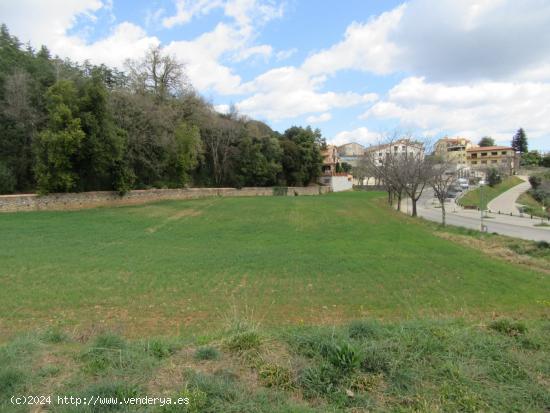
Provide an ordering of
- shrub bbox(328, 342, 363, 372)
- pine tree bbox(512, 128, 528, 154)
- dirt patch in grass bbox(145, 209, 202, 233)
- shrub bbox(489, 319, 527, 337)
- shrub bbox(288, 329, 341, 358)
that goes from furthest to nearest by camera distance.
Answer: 1. pine tree bbox(512, 128, 528, 154)
2. dirt patch in grass bbox(145, 209, 202, 233)
3. shrub bbox(489, 319, 527, 337)
4. shrub bbox(288, 329, 341, 358)
5. shrub bbox(328, 342, 363, 372)

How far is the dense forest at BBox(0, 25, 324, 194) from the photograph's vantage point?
28.0 m

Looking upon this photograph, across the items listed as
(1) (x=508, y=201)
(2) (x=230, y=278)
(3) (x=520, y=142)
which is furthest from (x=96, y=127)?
(3) (x=520, y=142)

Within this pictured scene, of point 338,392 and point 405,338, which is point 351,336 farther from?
point 338,392

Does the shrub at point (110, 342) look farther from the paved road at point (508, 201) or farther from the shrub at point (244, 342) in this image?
the paved road at point (508, 201)

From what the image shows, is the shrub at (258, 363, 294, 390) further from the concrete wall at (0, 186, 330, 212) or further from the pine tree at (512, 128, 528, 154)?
the pine tree at (512, 128, 528, 154)

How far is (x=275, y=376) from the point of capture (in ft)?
11.3

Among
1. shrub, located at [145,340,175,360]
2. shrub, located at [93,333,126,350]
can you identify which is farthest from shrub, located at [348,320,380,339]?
shrub, located at [93,333,126,350]

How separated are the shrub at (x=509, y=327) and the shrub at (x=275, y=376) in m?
3.17

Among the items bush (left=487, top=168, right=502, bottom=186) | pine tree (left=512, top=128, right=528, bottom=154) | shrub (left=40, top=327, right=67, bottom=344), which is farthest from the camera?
pine tree (left=512, top=128, right=528, bottom=154)

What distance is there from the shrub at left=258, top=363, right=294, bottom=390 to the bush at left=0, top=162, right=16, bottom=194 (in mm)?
32592

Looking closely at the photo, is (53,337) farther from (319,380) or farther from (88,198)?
(88,198)

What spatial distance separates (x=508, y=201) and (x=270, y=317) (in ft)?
225

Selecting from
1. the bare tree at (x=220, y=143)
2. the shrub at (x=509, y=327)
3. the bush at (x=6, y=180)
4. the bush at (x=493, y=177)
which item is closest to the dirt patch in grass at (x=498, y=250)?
the shrub at (x=509, y=327)

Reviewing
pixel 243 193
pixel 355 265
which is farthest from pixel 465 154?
pixel 355 265
